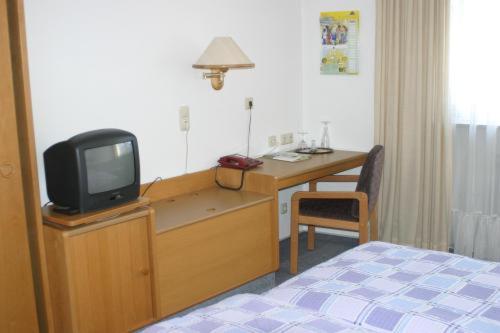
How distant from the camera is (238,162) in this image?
397cm

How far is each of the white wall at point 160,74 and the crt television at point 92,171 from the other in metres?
0.26

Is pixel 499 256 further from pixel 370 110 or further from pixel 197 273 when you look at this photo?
pixel 197 273

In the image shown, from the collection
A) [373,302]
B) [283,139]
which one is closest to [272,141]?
[283,139]

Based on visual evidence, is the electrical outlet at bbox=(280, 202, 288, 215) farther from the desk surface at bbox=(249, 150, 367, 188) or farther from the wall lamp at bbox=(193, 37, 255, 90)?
the wall lamp at bbox=(193, 37, 255, 90)

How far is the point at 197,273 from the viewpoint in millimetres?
3326

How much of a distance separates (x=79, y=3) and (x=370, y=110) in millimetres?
2318

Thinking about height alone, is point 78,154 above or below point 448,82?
below

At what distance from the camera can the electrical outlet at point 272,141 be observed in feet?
14.8

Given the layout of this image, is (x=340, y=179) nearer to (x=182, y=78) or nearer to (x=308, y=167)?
(x=308, y=167)

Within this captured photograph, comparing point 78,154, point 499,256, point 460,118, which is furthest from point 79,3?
point 499,256

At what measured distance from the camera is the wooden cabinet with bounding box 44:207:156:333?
2.74 m

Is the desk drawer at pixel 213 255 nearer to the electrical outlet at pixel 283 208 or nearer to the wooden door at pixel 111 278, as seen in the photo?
the wooden door at pixel 111 278

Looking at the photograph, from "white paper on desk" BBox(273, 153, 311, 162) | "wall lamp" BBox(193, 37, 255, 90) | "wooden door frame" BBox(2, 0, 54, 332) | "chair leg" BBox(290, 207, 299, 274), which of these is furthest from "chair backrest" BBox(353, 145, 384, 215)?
"wooden door frame" BBox(2, 0, 54, 332)

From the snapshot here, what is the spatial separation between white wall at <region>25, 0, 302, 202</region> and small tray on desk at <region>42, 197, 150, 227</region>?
10.9 inches
